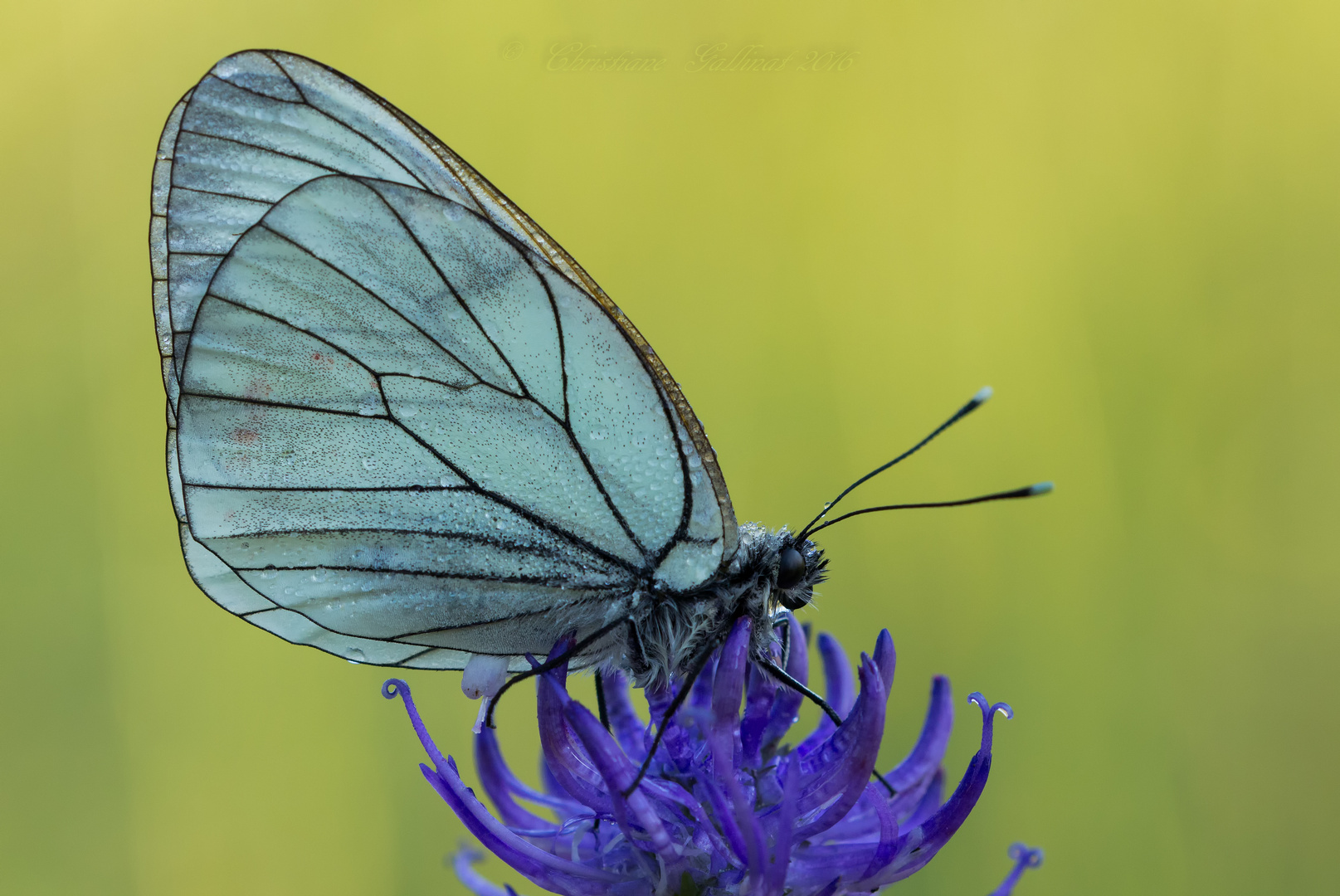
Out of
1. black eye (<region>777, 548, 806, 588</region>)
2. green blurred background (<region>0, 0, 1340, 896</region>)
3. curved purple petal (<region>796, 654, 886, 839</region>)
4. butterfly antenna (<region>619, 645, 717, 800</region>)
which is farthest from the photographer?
green blurred background (<region>0, 0, 1340, 896</region>)

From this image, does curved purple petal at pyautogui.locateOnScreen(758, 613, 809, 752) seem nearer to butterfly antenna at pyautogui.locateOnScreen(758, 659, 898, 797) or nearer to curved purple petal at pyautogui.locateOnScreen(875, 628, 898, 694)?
butterfly antenna at pyautogui.locateOnScreen(758, 659, 898, 797)

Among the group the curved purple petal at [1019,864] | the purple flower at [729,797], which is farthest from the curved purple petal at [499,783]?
the curved purple petal at [1019,864]

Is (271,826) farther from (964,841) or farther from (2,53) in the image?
(2,53)

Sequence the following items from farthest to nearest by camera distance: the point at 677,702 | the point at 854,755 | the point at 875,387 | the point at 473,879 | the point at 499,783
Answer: the point at 875,387 < the point at 473,879 < the point at 499,783 < the point at 677,702 < the point at 854,755

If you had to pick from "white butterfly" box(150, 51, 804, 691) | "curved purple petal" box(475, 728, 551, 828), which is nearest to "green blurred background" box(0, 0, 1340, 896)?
"curved purple petal" box(475, 728, 551, 828)

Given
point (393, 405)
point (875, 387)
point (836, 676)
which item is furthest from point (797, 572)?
point (875, 387)

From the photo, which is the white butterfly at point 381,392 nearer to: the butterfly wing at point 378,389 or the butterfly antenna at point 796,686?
the butterfly wing at point 378,389

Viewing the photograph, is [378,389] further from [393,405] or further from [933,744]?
[933,744]
